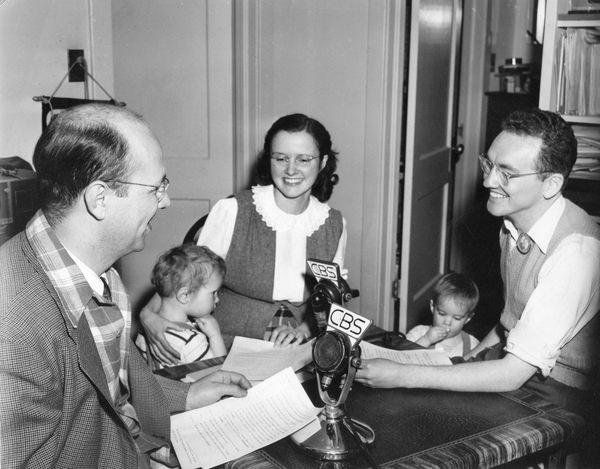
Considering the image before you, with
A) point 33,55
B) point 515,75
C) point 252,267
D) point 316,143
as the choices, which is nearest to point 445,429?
point 252,267

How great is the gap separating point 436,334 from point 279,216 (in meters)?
0.71

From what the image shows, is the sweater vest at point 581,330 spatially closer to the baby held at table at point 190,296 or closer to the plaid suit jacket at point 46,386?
the baby held at table at point 190,296

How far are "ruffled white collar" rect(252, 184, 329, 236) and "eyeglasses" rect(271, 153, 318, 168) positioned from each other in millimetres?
133

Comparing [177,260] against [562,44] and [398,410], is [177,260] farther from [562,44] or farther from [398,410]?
[562,44]

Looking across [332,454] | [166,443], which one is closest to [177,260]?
→ [166,443]

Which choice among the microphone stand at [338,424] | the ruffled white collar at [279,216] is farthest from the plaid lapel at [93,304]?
the ruffled white collar at [279,216]

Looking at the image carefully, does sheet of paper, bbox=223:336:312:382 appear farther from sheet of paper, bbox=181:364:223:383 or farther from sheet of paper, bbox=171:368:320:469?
sheet of paper, bbox=171:368:320:469

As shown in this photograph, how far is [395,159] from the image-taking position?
3475 mm

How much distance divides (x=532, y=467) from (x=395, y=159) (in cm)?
217

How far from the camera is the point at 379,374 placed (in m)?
1.60

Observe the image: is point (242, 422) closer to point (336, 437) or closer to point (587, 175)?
point (336, 437)

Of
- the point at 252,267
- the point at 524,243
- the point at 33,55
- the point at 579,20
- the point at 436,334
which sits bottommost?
the point at 436,334

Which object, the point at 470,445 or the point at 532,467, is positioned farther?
the point at 532,467

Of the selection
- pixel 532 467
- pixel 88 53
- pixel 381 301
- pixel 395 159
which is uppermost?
pixel 88 53
